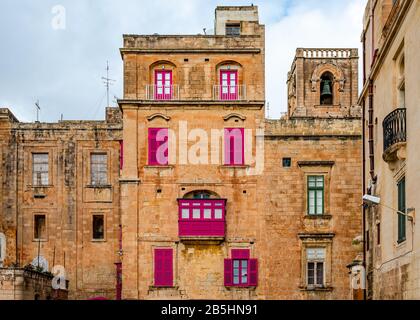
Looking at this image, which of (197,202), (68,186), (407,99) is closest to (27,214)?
(68,186)

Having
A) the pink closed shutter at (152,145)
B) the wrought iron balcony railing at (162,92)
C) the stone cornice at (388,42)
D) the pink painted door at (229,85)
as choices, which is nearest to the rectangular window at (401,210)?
the stone cornice at (388,42)

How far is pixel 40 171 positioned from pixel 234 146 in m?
11.6

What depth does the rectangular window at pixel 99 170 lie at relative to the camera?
4822cm

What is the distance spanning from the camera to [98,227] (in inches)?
1891

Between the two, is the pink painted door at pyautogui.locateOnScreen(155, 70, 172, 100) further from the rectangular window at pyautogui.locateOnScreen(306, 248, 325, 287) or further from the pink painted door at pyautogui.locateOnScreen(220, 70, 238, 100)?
the rectangular window at pyautogui.locateOnScreen(306, 248, 325, 287)

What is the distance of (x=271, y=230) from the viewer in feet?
141

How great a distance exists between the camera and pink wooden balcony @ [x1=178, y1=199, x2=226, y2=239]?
42.3 meters

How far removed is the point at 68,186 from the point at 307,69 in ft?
83.8

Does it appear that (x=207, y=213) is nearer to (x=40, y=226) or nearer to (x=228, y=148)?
(x=228, y=148)

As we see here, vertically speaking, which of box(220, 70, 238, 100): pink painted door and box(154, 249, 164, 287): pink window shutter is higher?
box(220, 70, 238, 100): pink painted door

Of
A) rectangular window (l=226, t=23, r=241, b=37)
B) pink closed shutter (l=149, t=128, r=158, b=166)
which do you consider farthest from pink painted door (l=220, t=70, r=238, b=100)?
rectangular window (l=226, t=23, r=241, b=37)

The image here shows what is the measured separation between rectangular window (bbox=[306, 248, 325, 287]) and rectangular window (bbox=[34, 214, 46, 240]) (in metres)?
14.7

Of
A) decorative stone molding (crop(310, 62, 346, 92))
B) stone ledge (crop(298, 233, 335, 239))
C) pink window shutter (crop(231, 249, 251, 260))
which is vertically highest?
decorative stone molding (crop(310, 62, 346, 92))
